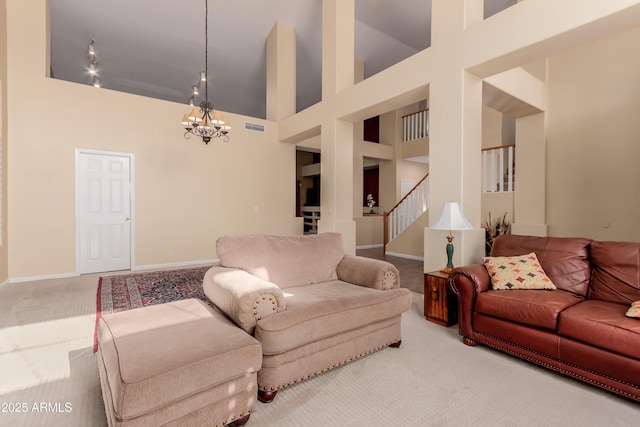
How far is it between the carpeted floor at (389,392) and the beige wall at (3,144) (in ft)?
7.88

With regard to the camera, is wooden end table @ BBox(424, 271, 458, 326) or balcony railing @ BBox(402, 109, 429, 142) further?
balcony railing @ BBox(402, 109, 429, 142)

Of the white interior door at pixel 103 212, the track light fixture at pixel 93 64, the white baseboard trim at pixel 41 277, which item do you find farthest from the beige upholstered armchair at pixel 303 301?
the track light fixture at pixel 93 64

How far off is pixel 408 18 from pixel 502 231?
488 cm

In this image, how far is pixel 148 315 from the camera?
1.95m

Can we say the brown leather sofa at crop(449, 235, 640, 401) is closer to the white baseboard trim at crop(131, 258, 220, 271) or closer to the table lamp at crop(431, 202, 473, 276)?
the table lamp at crop(431, 202, 473, 276)

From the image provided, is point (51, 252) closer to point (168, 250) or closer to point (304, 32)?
point (168, 250)

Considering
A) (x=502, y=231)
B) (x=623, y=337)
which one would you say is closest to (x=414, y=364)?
(x=623, y=337)

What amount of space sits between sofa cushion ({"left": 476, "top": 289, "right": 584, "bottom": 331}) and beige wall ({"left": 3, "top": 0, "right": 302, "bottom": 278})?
17.0 ft

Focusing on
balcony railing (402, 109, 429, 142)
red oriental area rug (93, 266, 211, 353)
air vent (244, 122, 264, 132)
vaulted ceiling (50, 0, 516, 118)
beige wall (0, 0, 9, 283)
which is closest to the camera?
red oriental area rug (93, 266, 211, 353)

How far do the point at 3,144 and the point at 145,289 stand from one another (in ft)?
9.72

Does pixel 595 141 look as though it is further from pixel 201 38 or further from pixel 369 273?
pixel 201 38

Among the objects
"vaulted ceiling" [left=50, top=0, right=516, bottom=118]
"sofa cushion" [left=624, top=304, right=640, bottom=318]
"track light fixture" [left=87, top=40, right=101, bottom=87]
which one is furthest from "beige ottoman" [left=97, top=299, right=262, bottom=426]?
"track light fixture" [left=87, top=40, right=101, bottom=87]

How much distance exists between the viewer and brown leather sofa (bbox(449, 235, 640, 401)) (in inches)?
73.5

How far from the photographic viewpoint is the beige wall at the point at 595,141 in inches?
172
